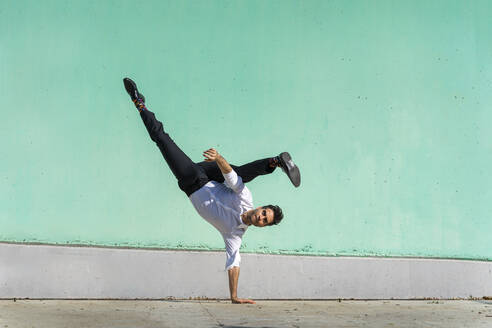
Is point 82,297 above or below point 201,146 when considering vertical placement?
below

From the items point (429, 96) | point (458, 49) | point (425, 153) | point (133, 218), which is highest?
point (458, 49)

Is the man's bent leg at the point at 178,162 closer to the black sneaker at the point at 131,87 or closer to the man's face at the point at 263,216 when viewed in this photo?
the black sneaker at the point at 131,87

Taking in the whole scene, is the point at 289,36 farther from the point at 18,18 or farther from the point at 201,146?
the point at 18,18

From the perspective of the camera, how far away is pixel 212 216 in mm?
4715

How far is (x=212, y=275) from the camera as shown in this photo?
5539mm

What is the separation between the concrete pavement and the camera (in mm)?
3812

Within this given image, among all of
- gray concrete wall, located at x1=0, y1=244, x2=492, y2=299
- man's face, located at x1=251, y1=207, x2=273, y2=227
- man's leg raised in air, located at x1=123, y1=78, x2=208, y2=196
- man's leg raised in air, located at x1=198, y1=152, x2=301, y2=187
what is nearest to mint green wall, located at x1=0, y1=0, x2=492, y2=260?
gray concrete wall, located at x1=0, y1=244, x2=492, y2=299

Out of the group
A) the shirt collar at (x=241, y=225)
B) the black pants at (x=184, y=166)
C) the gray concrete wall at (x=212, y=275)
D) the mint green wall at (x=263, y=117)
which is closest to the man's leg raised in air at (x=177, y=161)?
the black pants at (x=184, y=166)

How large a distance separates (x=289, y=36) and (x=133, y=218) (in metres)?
2.68

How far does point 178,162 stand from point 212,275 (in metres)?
1.50

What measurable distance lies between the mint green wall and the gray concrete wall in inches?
6.3

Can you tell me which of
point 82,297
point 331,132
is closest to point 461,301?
point 331,132

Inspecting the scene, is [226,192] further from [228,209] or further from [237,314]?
[237,314]

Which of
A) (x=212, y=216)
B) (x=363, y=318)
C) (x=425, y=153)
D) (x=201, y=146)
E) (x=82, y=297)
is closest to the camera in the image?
(x=363, y=318)
